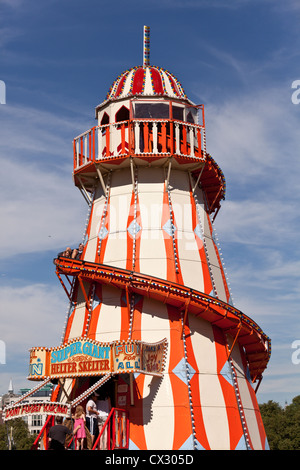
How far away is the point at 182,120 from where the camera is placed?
3134cm

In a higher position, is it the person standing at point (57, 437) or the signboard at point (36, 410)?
the signboard at point (36, 410)

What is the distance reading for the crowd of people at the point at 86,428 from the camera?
17.6m

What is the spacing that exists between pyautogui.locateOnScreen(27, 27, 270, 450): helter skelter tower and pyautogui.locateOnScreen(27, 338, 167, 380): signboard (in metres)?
0.05

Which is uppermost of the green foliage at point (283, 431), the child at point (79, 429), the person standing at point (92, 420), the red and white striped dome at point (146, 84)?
the red and white striped dome at point (146, 84)

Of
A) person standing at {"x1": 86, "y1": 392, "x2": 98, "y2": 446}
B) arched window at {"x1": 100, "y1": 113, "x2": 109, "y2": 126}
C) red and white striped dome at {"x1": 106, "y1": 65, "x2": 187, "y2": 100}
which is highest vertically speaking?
red and white striped dome at {"x1": 106, "y1": 65, "x2": 187, "y2": 100}

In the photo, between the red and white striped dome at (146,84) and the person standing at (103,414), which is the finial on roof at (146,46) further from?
the person standing at (103,414)

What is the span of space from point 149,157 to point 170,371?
385 inches

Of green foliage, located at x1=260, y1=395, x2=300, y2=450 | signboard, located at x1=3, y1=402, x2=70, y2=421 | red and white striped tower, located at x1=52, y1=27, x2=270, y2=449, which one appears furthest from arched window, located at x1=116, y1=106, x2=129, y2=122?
green foliage, located at x1=260, y1=395, x2=300, y2=450

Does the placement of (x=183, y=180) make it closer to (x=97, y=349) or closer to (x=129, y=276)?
(x=129, y=276)

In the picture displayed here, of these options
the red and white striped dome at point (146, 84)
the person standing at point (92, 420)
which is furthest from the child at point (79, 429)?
the red and white striped dome at point (146, 84)

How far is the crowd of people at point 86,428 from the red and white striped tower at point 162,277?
1.09 meters

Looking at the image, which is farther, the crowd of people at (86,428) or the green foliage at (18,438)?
the green foliage at (18,438)

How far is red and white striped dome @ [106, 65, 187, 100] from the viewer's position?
31.3 metres

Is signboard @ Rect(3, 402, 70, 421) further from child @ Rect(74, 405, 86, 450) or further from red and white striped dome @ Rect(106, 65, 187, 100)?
red and white striped dome @ Rect(106, 65, 187, 100)
